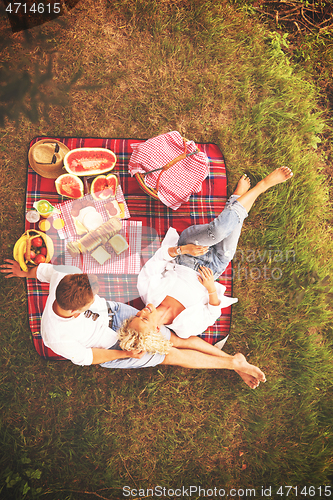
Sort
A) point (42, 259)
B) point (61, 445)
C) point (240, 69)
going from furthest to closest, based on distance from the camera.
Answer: point (240, 69)
point (61, 445)
point (42, 259)

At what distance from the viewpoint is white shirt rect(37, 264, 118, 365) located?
296 centimetres

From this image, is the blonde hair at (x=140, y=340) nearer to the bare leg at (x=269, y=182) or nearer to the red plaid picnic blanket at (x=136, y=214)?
the red plaid picnic blanket at (x=136, y=214)

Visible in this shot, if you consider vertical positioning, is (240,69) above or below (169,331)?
above

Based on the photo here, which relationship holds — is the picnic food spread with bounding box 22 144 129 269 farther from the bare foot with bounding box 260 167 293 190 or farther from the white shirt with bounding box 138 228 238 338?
the bare foot with bounding box 260 167 293 190

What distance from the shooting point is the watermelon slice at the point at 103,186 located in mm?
3475

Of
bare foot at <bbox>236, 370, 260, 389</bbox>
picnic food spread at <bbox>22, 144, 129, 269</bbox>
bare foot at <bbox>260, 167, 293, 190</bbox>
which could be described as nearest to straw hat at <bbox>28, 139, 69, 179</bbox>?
picnic food spread at <bbox>22, 144, 129, 269</bbox>

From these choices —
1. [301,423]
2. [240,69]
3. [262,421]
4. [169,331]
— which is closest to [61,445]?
[169,331]

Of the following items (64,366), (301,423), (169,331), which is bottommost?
(301,423)

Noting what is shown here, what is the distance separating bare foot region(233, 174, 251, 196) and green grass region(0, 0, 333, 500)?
0.42 ft

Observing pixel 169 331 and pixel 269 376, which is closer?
pixel 169 331

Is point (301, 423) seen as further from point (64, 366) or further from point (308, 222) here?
point (64, 366)

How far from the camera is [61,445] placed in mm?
3672

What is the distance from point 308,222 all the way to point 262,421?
289 cm

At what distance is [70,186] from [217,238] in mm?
1964
